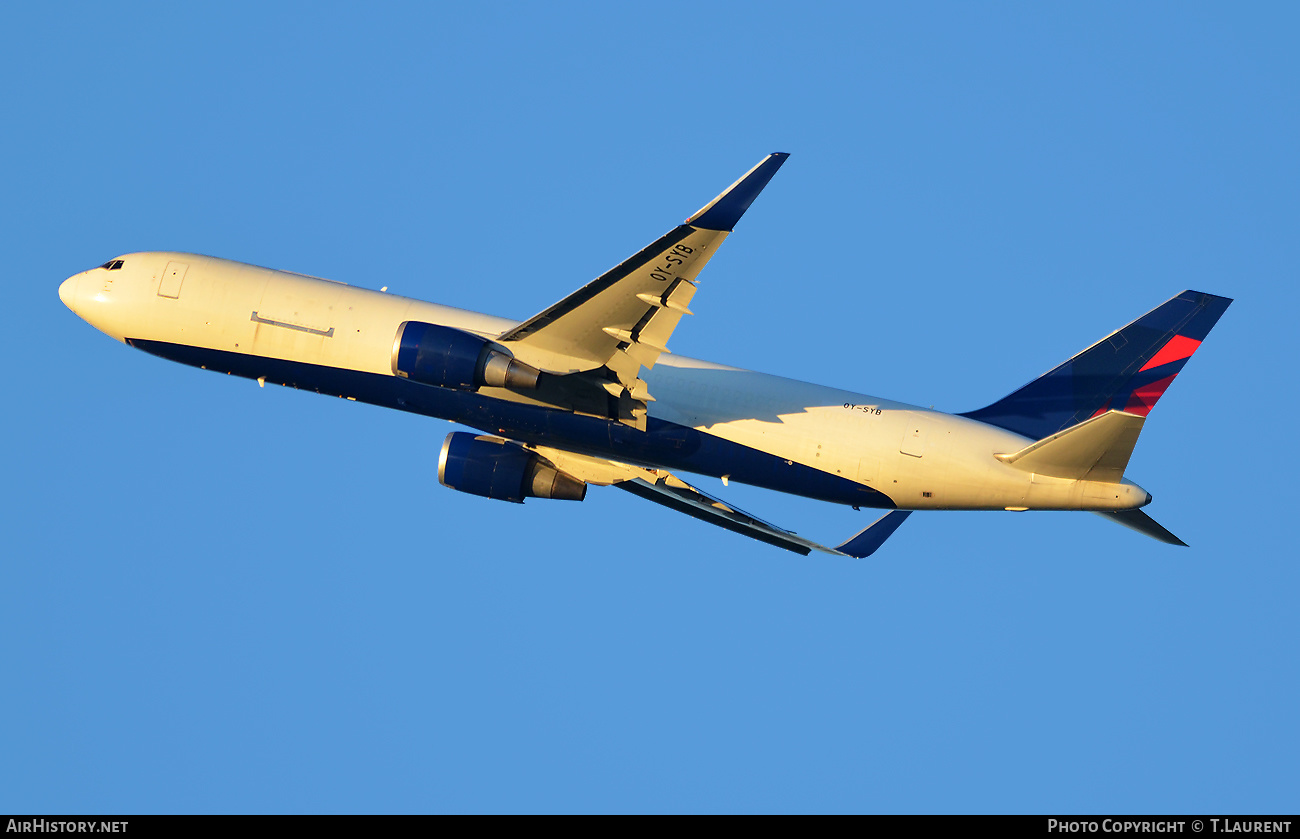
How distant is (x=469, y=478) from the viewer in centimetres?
3306

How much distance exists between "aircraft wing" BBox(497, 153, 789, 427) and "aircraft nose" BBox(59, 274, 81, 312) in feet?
42.4

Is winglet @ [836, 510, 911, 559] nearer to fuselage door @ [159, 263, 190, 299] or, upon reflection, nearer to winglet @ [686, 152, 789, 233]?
winglet @ [686, 152, 789, 233]

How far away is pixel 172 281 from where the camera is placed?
3291 centimetres

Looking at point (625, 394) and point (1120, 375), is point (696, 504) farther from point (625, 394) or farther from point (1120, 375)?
point (1120, 375)

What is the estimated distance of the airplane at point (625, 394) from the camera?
95.6 ft

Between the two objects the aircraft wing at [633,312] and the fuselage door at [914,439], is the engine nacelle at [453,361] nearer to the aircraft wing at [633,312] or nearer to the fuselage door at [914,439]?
the aircraft wing at [633,312]

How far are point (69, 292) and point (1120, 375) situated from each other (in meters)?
28.8

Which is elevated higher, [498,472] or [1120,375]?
[1120,375]

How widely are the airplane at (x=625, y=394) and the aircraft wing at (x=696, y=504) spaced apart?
0.32 feet

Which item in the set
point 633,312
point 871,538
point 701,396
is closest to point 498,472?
point 701,396

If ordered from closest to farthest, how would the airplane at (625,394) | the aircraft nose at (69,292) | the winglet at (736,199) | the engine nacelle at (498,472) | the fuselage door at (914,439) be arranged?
1. the winglet at (736,199)
2. the airplane at (625,394)
3. the fuselage door at (914,439)
4. the engine nacelle at (498,472)
5. the aircraft nose at (69,292)

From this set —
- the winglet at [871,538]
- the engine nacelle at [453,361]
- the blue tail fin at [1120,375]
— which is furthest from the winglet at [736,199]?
the winglet at [871,538]
